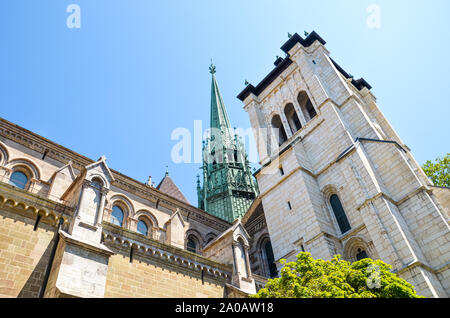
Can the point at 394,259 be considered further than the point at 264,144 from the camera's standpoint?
No

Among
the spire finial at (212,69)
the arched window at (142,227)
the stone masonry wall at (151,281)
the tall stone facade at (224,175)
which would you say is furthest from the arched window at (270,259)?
the spire finial at (212,69)

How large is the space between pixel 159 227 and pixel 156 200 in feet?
6.20

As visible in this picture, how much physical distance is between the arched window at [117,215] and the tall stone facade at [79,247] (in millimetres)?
754

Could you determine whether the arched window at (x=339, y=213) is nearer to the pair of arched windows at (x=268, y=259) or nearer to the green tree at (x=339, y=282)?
the pair of arched windows at (x=268, y=259)

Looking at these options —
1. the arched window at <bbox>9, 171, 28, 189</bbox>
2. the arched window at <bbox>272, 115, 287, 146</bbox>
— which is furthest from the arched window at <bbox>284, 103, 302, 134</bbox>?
the arched window at <bbox>9, 171, 28, 189</bbox>

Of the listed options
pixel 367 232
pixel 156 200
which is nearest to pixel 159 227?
pixel 156 200

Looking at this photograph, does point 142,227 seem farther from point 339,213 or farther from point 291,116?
point 291,116

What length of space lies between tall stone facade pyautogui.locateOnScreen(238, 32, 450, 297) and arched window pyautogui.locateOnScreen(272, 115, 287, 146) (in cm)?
9

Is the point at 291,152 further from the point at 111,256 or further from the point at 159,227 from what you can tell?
the point at 111,256

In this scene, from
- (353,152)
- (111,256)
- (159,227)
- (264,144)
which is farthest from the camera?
(264,144)

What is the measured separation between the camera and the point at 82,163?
1961 cm

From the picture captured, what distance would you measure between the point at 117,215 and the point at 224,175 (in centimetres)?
2139

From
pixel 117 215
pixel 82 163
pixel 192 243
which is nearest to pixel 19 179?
pixel 82 163
